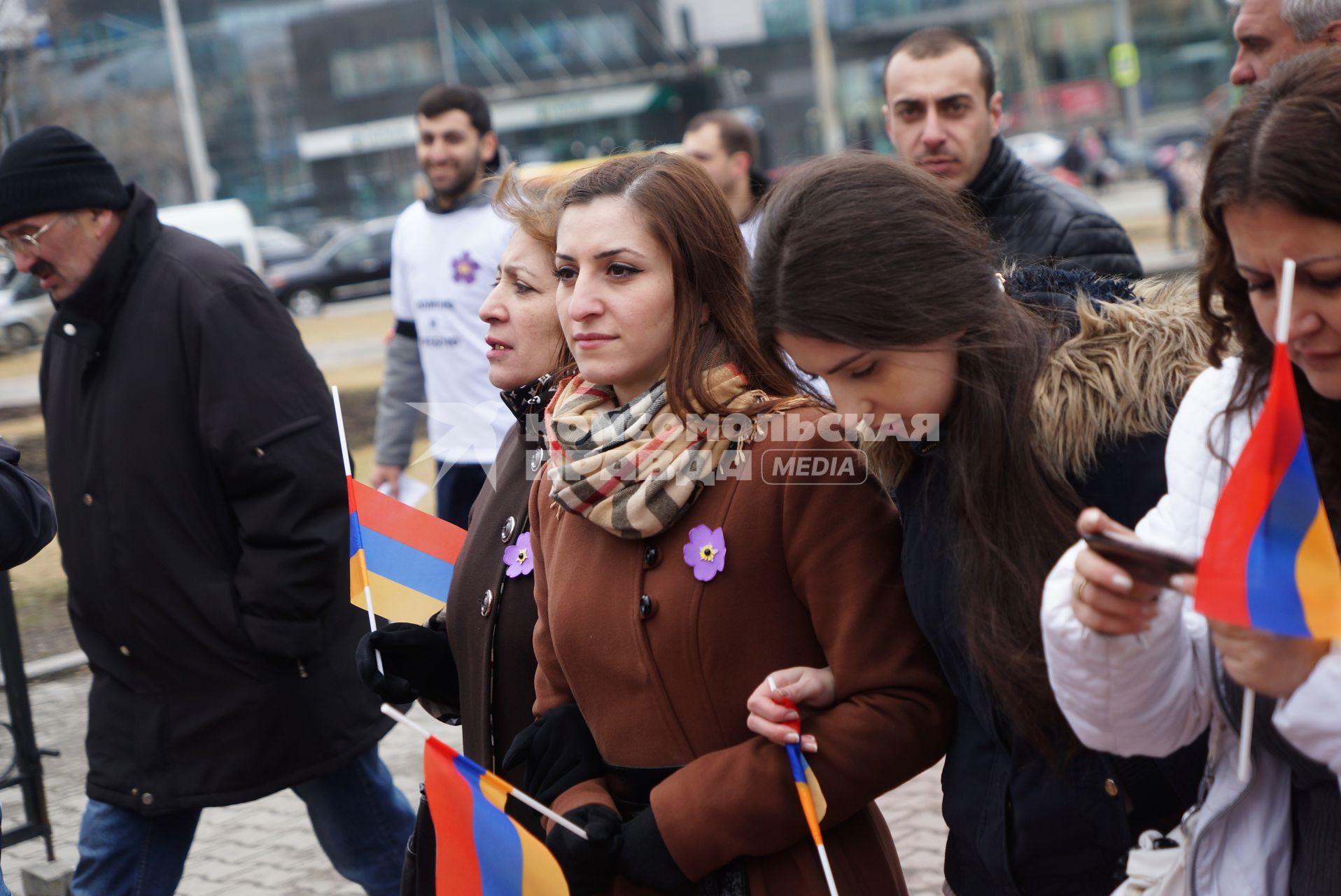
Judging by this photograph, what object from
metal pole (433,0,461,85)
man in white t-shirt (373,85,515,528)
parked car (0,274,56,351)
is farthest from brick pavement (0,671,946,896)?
metal pole (433,0,461,85)

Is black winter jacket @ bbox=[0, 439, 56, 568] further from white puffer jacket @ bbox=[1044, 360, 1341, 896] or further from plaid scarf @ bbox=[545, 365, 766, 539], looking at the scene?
white puffer jacket @ bbox=[1044, 360, 1341, 896]

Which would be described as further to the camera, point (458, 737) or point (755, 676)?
point (458, 737)

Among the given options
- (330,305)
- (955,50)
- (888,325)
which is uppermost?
(955,50)

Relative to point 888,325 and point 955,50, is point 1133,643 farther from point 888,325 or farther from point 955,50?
point 955,50

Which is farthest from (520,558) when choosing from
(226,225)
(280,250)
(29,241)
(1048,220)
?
(280,250)

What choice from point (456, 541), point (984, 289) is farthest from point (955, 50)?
point (984, 289)

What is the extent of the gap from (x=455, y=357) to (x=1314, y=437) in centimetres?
427

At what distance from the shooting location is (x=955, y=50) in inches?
194

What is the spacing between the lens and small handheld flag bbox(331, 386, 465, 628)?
10.1 feet

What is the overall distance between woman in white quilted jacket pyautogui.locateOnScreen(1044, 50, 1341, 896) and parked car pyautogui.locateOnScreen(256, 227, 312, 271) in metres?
34.4

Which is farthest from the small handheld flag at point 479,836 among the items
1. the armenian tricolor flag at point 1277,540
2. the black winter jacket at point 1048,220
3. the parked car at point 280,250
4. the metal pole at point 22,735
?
the parked car at point 280,250

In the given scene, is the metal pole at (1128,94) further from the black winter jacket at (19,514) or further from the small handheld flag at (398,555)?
the black winter jacket at (19,514)

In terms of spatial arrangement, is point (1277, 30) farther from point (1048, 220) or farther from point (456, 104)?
point (456, 104)

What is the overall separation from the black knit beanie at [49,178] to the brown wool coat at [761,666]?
2051 mm
